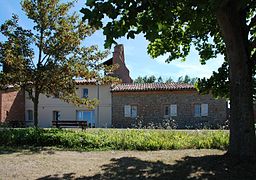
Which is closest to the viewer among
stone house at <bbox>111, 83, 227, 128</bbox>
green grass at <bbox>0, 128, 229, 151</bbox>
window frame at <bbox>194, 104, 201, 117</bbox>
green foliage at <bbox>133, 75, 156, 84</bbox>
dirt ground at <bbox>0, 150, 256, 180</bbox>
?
dirt ground at <bbox>0, 150, 256, 180</bbox>

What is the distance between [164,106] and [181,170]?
31470 mm

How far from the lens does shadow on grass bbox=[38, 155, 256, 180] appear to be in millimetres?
7758

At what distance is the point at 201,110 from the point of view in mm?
38812

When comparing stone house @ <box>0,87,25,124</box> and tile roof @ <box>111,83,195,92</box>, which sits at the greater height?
tile roof @ <box>111,83,195,92</box>

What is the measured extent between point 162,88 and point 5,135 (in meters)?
26.4

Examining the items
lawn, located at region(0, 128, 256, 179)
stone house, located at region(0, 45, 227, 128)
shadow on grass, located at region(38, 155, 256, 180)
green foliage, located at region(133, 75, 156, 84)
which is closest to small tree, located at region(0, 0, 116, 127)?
lawn, located at region(0, 128, 256, 179)

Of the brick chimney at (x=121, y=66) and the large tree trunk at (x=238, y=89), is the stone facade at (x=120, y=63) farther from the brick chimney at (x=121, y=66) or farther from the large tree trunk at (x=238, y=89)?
the large tree trunk at (x=238, y=89)

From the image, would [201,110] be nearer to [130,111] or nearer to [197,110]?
[197,110]

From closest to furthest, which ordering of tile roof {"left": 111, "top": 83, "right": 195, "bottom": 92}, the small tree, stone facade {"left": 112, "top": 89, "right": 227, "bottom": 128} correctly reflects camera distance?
1. the small tree
2. stone facade {"left": 112, "top": 89, "right": 227, "bottom": 128}
3. tile roof {"left": 111, "top": 83, "right": 195, "bottom": 92}

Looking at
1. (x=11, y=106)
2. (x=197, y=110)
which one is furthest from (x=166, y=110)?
(x=11, y=106)

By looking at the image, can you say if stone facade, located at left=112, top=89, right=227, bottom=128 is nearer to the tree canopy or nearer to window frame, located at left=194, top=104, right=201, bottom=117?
window frame, located at left=194, top=104, right=201, bottom=117

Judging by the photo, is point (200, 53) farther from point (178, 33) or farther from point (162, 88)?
point (162, 88)

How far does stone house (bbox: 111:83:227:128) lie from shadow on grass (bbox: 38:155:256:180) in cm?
2878

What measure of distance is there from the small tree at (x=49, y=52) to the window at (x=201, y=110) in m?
22.0
